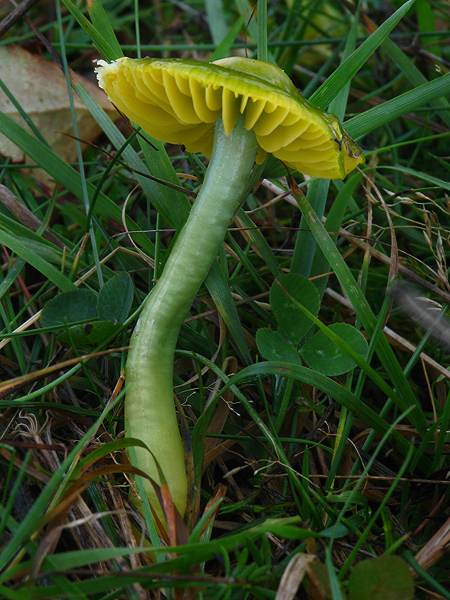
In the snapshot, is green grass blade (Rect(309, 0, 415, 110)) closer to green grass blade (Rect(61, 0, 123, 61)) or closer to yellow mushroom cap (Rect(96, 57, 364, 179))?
yellow mushroom cap (Rect(96, 57, 364, 179))

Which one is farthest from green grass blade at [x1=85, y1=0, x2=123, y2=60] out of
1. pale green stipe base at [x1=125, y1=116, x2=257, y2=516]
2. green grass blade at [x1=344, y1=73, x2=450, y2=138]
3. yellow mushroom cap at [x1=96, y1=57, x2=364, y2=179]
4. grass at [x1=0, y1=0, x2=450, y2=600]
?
green grass blade at [x1=344, y1=73, x2=450, y2=138]

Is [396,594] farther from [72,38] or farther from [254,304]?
[72,38]

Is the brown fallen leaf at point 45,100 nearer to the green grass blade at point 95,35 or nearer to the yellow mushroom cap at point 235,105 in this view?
the green grass blade at point 95,35

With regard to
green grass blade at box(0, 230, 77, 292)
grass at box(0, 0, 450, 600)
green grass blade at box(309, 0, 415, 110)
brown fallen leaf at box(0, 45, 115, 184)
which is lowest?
grass at box(0, 0, 450, 600)

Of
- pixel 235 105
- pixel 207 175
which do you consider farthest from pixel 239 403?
pixel 235 105

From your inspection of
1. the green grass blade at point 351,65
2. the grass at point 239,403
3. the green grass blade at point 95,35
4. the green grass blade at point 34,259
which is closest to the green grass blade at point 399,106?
the grass at point 239,403

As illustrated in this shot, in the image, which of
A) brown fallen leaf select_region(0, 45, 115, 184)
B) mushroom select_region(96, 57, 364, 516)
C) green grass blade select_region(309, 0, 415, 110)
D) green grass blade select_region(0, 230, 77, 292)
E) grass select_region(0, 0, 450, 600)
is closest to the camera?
grass select_region(0, 0, 450, 600)
